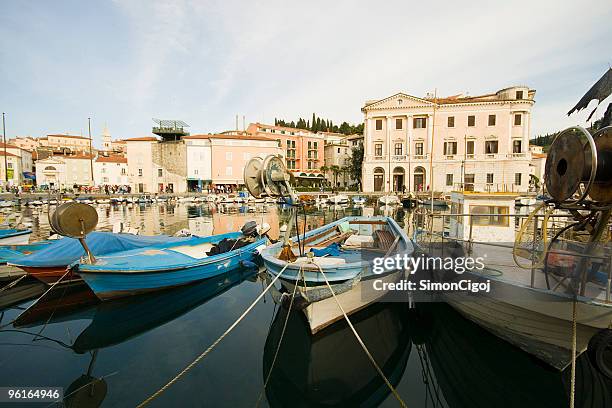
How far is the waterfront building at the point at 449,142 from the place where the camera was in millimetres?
44094

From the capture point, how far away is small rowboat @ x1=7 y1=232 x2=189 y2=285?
920cm

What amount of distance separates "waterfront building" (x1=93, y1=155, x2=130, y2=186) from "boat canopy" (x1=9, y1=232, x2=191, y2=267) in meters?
57.5

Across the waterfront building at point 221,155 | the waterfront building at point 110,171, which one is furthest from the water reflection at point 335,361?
the waterfront building at point 110,171

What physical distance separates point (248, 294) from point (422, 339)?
5289 mm

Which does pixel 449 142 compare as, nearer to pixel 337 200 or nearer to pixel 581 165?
pixel 337 200

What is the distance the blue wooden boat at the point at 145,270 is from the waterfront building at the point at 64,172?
209 feet

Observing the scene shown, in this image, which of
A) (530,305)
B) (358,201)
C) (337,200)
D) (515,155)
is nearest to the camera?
(530,305)

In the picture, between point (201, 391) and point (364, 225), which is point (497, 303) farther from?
point (364, 225)

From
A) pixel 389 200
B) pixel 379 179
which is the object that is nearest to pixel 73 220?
pixel 389 200

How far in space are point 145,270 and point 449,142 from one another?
47.8 meters

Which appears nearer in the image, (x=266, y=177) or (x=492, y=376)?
(x=492, y=376)

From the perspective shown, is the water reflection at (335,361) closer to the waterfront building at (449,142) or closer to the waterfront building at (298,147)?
the waterfront building at (449,142)

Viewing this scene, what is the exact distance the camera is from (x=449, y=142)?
1848 inches

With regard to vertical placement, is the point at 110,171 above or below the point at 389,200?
above
